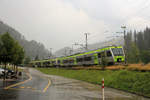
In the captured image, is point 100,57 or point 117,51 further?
point 100,57

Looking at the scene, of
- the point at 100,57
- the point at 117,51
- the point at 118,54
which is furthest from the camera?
the point at 100,57

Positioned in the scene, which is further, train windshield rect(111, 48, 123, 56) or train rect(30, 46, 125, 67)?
train windshield rect(111, 48, 123, 56)

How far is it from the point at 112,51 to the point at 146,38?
307ft

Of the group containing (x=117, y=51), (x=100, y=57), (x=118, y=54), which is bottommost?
(x=100, y=57)

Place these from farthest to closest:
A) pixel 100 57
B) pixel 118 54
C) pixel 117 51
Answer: pixel 100 57
pixel 117 51
pixel 118 54

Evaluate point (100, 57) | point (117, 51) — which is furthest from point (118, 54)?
point (100, 57)

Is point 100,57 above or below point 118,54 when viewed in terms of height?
below

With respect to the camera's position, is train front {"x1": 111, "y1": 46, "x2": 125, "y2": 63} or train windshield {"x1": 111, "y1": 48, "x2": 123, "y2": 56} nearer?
train front {"x1": 111, "y1": 46, "x2": 125, "y2": 63}

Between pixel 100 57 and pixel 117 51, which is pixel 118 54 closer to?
pixel 117 51

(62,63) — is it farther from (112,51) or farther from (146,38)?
(146,38)

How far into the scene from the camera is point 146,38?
111250 mm

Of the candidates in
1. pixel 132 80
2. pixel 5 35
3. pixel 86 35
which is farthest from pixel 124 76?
pixel 86 35

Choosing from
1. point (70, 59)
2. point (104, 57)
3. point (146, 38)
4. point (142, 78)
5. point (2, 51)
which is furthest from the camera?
point (146, 38)

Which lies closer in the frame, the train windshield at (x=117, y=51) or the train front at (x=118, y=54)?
the train front at (x=118, y=54)
